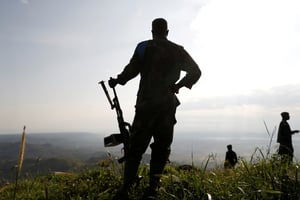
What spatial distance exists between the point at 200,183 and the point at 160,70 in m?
2.14

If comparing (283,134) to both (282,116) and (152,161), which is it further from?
(152,161)

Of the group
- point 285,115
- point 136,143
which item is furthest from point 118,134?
point 285,115

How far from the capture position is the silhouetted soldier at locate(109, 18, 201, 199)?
19.0 ft

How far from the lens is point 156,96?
19.0 feet

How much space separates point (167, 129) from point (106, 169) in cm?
212

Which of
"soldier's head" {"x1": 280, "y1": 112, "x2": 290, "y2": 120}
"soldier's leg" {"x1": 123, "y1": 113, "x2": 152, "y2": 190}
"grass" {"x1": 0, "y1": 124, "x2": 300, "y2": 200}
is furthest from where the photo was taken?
"soldier's head" {"x1": 280, "y1": 112, "x2": 290, "y2": 120}

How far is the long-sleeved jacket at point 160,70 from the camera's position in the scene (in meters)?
5.80

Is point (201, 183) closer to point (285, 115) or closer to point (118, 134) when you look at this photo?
point (118, 134)

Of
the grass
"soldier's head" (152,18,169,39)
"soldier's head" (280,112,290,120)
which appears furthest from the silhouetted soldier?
"soldier's head" (280,112,290,120)

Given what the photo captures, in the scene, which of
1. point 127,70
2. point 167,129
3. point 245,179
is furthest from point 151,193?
point 127,70

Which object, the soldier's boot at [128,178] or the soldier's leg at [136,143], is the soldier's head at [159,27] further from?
the soldier's boot at [128,178]

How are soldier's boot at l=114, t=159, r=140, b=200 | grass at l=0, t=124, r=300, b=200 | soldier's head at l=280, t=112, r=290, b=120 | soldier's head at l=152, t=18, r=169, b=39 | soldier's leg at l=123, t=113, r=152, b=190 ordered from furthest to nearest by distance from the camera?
soldier's head at l=280, t=112, r=290, b=120 < soldier's head at l=152, t=18, r=169, b=39 < soldier's leg at l=123, t=113, r=152, b=190 < soldier's boot at l=114, t=159, r=140, b=200 < grass at l=0, t=124, r=300, b=200

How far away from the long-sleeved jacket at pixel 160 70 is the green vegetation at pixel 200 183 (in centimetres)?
114

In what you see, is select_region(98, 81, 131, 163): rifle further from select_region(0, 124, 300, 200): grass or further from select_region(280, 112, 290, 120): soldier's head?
select_region(280, 112, 290, 120): soldier's head
